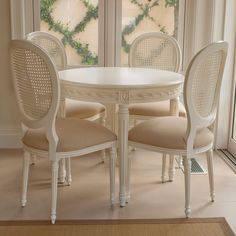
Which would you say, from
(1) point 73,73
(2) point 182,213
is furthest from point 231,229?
Result: (1) point 73,73

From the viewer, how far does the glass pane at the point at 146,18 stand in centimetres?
378

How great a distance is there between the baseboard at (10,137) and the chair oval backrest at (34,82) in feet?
4.34

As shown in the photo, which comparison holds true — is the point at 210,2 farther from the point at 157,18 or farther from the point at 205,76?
the point at 205,76

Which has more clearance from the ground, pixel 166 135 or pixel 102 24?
pixel 102 24

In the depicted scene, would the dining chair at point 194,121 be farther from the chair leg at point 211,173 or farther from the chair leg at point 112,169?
the chair leg at point 112,169

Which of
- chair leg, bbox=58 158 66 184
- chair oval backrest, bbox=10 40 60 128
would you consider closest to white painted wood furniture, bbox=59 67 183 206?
chair oval backrest, bbox=10 40 60 128

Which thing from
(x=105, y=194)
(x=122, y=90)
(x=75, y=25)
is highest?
(x=75, y=25)

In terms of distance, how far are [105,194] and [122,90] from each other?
78cm

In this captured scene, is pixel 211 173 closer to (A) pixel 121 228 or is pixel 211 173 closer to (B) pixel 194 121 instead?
(B) pixel 194 121

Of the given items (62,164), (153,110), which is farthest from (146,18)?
(62,164)

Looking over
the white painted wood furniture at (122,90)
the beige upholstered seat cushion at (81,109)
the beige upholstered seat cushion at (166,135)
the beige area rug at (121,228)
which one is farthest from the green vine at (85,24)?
the beige area rug at (121,228)

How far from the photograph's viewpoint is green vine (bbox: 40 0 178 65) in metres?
3.74

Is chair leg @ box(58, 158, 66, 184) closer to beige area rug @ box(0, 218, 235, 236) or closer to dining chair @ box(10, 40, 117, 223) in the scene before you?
dining chair @ box(10, 40, 117, 223)

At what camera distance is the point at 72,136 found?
250 centimetres
